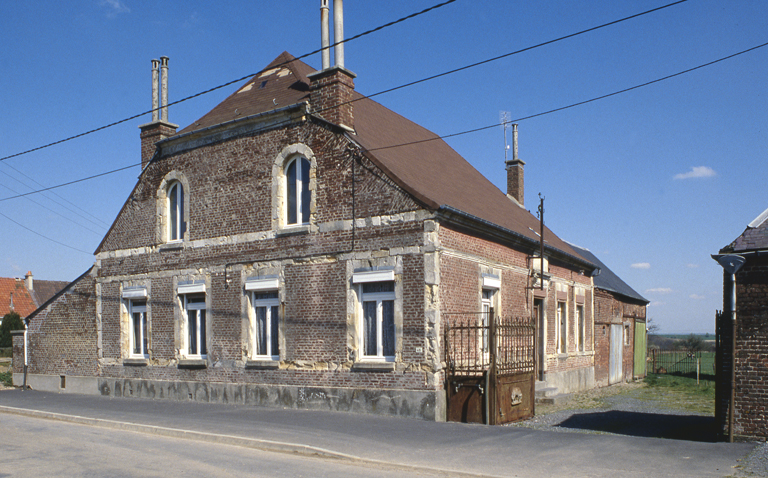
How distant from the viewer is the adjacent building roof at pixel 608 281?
26273 millimetres

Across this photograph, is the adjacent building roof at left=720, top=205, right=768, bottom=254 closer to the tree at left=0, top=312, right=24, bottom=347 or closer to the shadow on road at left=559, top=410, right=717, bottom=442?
the shadow on road at left=559, top=410, right=717, bottom=442

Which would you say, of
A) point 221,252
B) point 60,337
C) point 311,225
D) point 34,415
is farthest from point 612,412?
point 60,337

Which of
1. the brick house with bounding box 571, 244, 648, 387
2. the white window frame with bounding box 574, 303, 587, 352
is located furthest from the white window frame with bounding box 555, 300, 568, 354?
the brick house with bounding box 571, 244, 648, 387

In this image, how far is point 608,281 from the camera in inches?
1109

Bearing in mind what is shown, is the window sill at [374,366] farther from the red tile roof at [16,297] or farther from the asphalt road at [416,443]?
the red tile roof at [16,297]

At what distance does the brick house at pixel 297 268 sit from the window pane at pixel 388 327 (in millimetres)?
37

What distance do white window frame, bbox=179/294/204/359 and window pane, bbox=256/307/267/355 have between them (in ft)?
5.69

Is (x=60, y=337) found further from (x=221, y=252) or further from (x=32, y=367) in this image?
(x=221, y=252)

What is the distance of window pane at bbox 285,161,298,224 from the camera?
1641 cm

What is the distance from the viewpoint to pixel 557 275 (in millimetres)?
21188

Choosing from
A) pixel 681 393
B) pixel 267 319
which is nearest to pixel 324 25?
pixel 267 319

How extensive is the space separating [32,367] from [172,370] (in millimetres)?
7148

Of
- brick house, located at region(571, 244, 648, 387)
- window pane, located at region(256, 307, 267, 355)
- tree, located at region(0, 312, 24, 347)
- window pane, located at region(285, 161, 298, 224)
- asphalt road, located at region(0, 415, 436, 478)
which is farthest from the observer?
tree, located at region(0, 312, 24, 347)

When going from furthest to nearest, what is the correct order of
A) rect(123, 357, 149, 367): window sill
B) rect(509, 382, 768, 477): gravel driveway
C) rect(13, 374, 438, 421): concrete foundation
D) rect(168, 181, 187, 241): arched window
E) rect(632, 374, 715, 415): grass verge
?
rect(123, 357, 149, 367): window sill < rect(168, 181, 187, 241): arched window < rect(632, 374, 715, 415): grass verge < rect(13, 374, 438, 421): concrete foundation < rect(509, 382, 768, 477): gravel driveway
